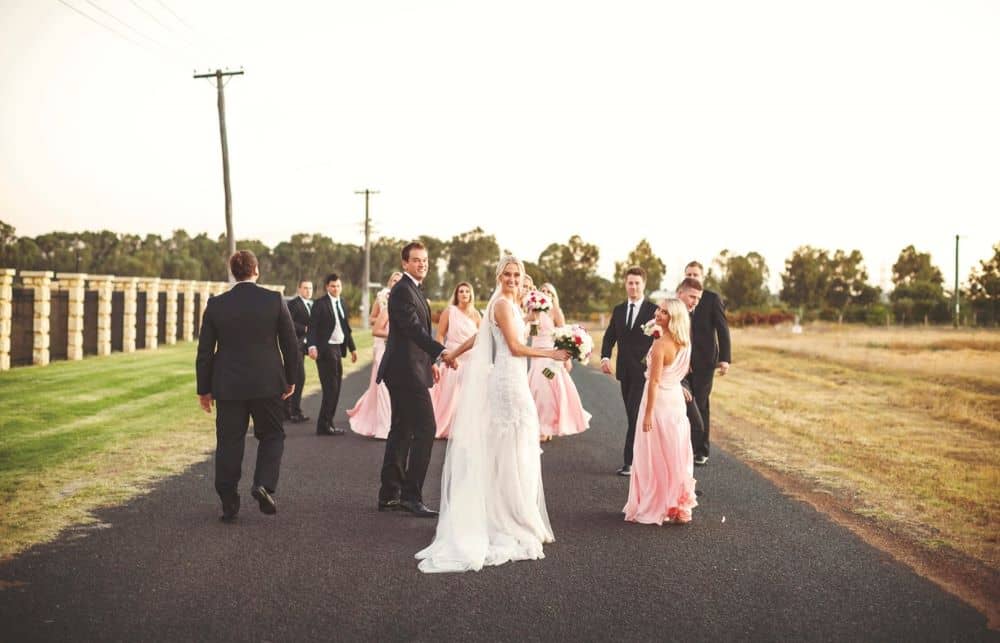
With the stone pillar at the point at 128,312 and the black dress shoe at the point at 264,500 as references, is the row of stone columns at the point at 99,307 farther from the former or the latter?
the black dress shoe at the point at 264,500

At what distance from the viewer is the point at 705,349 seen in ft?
34.2

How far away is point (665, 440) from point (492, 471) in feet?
5.57

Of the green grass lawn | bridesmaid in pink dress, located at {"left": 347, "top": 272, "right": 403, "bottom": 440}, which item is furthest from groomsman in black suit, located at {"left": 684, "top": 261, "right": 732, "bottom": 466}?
the green grass lawn

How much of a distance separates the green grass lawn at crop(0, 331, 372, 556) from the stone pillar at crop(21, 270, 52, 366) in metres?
1.91

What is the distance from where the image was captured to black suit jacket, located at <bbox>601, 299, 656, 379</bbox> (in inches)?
397

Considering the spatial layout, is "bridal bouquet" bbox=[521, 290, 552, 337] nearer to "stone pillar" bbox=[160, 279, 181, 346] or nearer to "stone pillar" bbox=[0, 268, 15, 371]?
"stone pillar" bbox=[0, 268, 15, 371]

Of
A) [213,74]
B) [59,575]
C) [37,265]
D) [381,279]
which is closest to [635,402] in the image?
[59,575]

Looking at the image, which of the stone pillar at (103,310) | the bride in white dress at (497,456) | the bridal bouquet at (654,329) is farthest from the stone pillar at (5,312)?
the bridal bouquet at (654,329)

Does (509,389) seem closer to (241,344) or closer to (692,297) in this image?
(241,344)

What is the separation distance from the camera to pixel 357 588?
18.0 ft

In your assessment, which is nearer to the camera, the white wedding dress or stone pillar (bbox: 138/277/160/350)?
the white wedding dress

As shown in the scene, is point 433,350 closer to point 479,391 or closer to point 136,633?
point 479,391

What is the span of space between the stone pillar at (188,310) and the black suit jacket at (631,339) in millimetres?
32302

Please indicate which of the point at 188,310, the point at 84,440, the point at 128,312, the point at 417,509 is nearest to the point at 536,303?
the point at 417,509
